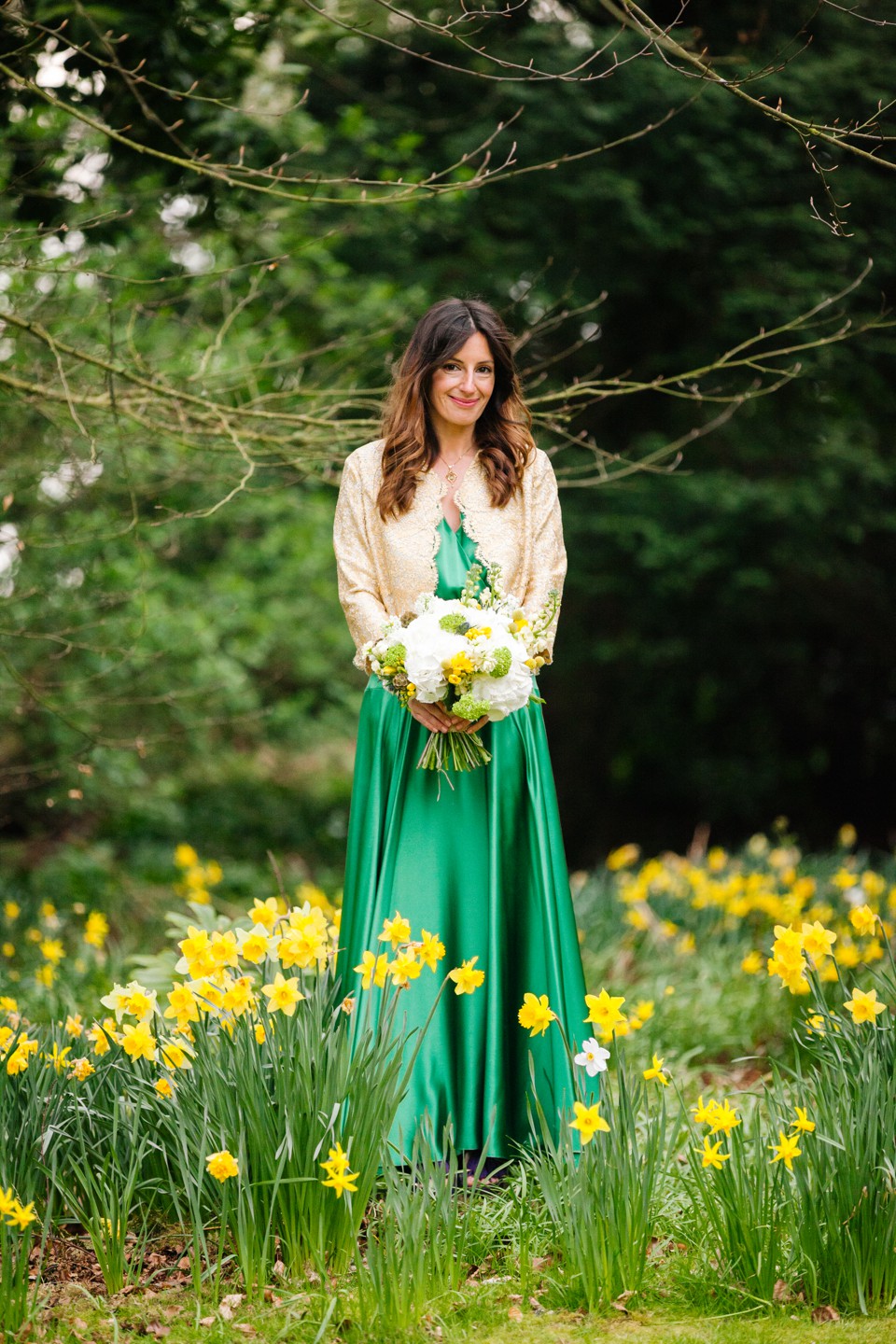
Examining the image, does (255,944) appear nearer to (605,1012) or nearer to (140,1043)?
(140,1043)

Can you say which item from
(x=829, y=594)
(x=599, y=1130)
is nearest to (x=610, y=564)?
(x=829, y=594)

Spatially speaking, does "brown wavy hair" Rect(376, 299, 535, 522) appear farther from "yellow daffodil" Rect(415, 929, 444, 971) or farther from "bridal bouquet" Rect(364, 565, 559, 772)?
"yellow daffodil" Rect(415, 929, 444, 971)

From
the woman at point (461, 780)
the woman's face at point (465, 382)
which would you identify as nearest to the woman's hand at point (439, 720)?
the woman at point (461, 780)

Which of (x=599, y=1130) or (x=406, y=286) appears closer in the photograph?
(x=599, y=1130)

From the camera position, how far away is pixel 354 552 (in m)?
3.35

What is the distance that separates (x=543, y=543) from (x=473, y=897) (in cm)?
94

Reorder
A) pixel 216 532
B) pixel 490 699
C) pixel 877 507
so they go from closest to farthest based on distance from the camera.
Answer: pixel 490 699, pixel 877 507, pixel 216 532

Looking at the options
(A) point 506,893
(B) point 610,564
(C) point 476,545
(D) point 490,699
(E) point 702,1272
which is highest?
(B) point 610,564

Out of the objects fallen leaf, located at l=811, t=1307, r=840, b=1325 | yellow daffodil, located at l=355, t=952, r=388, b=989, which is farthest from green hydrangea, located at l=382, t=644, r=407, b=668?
fallen leaf, located at l=811, t=1307, r=840, b=1325

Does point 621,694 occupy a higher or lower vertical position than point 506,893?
higher

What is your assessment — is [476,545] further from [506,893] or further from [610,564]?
[610,564]

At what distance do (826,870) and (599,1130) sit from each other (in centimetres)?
402

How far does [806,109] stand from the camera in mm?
6266

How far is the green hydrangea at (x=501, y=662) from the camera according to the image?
9.66ft
